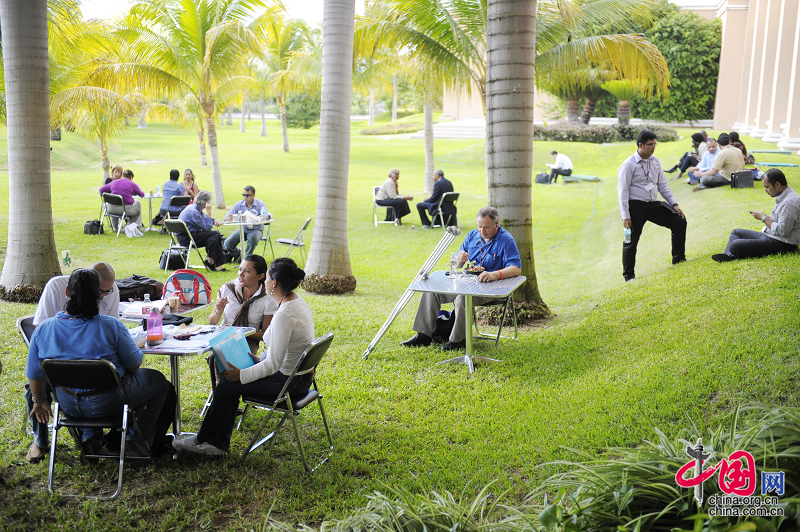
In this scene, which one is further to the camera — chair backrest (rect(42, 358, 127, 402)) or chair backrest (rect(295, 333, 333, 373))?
chair backrest (rect(295, 333, 333, 373))

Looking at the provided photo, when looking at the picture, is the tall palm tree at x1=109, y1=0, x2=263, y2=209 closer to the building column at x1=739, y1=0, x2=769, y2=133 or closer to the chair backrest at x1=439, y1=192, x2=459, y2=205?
the chair backrest at x1=439, y1=192, x2=459, y2=205

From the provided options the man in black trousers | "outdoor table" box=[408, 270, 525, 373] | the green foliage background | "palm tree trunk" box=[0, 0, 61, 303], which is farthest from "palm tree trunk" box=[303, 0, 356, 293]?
the green foliage background

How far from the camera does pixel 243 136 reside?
50.2m

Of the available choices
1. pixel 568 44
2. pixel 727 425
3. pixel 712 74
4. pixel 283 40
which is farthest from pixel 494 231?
pixel 712 74

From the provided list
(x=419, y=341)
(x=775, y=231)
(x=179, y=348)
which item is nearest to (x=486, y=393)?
(x=419, y=341)

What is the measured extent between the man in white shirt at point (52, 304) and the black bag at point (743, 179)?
12.8m

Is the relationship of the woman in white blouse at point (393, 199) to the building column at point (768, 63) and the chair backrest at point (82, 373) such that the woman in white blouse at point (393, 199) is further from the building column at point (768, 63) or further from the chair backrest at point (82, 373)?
the building column at point (768, 63)

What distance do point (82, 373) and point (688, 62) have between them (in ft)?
137

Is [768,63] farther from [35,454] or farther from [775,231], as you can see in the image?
[35,454]

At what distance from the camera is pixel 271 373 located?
420 cm

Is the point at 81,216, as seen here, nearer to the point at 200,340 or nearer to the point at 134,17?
the point at 134,17

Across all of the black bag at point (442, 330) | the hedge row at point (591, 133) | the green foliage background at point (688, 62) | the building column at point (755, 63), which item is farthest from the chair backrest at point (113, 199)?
the green foliage background at point (688, 62)

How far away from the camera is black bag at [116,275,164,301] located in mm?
5895

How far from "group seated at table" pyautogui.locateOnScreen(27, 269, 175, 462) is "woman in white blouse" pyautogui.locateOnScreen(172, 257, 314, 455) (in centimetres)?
41
